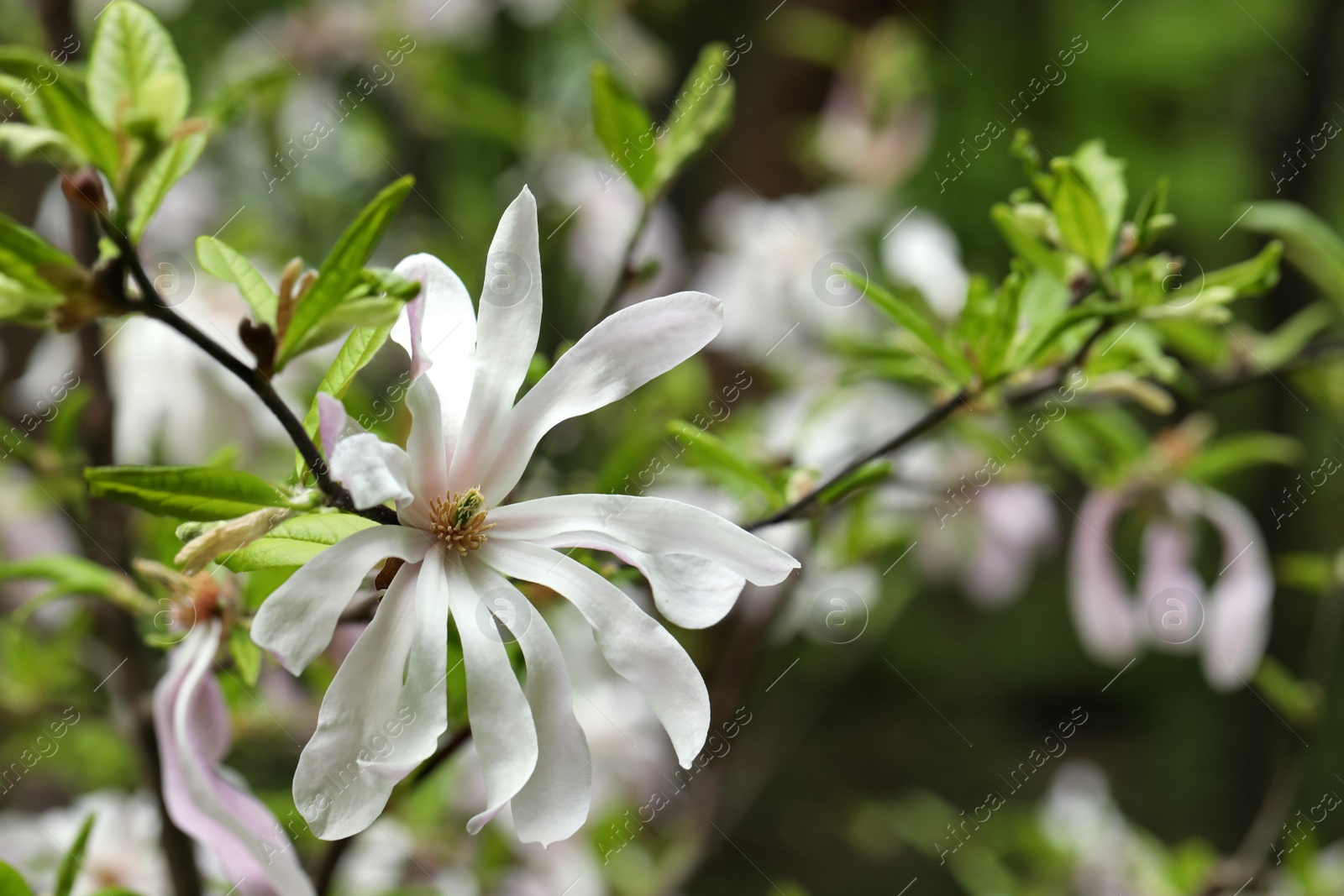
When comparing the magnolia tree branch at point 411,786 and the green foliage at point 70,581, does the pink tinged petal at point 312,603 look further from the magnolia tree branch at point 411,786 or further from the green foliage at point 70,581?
the green foliage at point 70,581

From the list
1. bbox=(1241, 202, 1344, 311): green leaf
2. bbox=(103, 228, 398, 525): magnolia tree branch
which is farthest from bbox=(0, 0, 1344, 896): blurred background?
bbox=(1241, 202, 1344, 311): green leaf

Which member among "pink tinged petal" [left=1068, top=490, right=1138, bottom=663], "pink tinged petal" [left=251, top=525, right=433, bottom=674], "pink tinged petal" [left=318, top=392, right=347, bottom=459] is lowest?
"pink tinged petal" [left=1068, top=490, right=1138, bottom=663]

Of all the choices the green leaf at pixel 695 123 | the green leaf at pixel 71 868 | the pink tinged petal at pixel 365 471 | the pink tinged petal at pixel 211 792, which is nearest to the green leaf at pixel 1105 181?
the green leaf at pixel 695 123

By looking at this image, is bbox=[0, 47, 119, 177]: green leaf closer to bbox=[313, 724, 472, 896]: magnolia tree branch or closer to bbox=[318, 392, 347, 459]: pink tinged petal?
bbox=[318, 392, 347, 459]: pink tinged petal

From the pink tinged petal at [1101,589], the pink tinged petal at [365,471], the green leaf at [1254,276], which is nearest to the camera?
the pink tinged petal at [365,471]

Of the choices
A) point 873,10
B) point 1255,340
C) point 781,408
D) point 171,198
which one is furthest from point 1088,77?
point 171,198

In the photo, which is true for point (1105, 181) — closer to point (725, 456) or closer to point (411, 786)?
point (725, 456)

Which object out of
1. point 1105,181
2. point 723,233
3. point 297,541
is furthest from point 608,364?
point 723,233
